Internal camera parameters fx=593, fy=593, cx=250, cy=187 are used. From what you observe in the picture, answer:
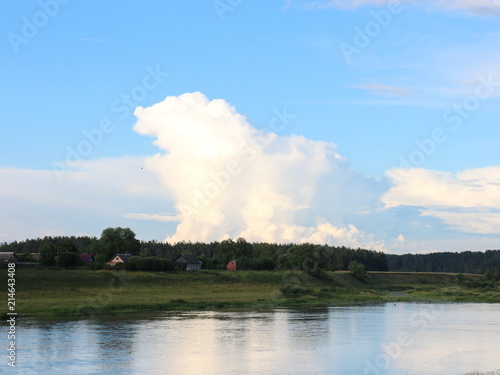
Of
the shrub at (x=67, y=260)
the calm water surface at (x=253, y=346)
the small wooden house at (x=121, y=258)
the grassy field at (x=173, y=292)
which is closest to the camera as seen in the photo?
the calm water surface at (x=253, y=346)

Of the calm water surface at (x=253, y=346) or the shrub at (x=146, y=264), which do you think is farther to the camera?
the shrub at (x=146, y=264)

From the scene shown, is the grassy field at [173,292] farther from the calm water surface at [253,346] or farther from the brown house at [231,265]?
the brown house at [231,265]

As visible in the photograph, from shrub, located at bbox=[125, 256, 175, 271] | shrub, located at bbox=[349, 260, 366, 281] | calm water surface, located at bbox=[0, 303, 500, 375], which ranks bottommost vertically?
calm water surface, located at bbox=[0, 303, 500, 375]

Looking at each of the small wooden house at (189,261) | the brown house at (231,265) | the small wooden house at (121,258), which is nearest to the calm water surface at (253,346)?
the small wooden house at (121,258)

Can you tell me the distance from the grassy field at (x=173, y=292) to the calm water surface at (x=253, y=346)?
10052 millimetres

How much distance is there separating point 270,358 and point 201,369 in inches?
223

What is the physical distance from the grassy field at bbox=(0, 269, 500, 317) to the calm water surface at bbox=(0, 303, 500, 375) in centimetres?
1005

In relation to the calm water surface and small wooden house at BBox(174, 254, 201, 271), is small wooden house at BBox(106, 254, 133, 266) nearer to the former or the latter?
small wooden house at BBox(174, 254, 201, 271)

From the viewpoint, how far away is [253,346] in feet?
141

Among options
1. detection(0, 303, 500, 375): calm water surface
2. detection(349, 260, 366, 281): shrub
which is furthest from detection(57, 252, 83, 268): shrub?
detection(349, 260, 366, 281): shrub

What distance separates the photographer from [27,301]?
6944cm

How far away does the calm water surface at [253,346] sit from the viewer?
114ft

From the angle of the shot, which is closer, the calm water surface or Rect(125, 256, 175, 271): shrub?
the calm water surface

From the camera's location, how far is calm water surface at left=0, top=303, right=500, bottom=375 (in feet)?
114
